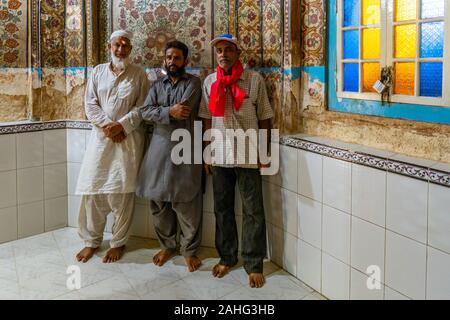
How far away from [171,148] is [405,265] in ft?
5.46

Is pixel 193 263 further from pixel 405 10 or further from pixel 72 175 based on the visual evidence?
pixel 405 10

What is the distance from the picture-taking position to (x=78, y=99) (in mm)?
3705

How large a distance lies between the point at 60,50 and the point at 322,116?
7.61ft

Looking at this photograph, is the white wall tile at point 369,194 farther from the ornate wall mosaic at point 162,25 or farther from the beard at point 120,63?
the beard at point 120,63

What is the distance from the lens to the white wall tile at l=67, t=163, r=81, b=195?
376 cm

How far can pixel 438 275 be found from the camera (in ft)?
6.12

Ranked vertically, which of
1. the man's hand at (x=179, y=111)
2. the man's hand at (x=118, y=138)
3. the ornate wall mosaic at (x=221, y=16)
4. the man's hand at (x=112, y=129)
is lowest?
the man's hand at (x=118, y=138)

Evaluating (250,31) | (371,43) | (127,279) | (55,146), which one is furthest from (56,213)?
(371,43)

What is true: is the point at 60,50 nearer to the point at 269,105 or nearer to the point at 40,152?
the point at 40,152

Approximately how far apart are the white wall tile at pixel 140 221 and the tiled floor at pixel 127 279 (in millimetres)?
260

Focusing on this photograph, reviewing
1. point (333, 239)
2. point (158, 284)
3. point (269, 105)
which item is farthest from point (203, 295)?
point (269, 105)

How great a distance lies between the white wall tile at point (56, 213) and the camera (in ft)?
12.3

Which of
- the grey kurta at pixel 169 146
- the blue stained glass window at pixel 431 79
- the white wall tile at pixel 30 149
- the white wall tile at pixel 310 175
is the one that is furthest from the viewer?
the white wall tile at pixel 30 149

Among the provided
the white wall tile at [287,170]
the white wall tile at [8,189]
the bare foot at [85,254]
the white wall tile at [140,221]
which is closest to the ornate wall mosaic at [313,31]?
the white wall tile at [287,170]
